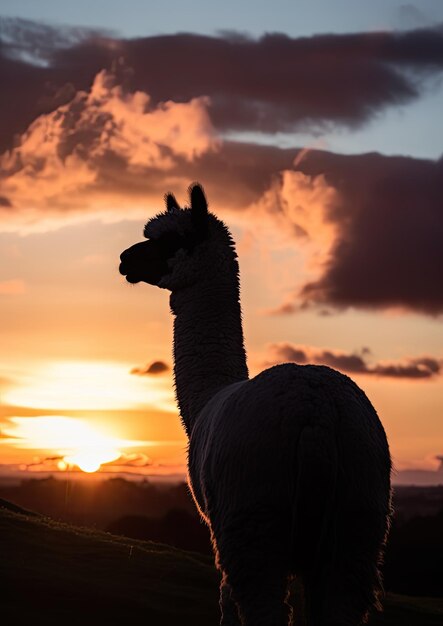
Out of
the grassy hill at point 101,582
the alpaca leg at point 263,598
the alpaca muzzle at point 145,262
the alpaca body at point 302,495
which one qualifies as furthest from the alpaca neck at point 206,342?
the grassy hill at point 101,582

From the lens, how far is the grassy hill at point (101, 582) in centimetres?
1677

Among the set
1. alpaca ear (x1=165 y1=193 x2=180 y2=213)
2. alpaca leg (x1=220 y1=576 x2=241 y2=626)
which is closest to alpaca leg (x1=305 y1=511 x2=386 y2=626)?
alpaca leg (x1=220 y1=576 x2=241 y2=626)

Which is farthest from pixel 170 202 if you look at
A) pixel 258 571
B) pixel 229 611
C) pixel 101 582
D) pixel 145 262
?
pixel 101 582

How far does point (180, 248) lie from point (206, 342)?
3.83ft

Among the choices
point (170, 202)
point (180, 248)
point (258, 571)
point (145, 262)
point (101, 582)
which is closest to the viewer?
point (258, 571)

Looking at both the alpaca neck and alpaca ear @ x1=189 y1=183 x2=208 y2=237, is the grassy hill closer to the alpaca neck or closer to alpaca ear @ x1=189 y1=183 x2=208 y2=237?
the alpaca neck

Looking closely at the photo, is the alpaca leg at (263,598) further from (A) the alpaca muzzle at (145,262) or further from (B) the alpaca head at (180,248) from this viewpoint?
(A) the alpaca muzzle at (145,262)

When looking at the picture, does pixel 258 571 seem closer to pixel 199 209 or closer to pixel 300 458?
pixel 300 458

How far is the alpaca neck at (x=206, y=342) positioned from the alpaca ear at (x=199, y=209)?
0.52 metres

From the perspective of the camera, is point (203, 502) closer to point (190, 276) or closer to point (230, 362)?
point (230, 362)

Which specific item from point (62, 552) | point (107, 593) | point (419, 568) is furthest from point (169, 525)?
point (107, 593)

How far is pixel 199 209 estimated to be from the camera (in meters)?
9.98

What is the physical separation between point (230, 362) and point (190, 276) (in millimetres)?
1097

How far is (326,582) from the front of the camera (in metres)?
7.49
